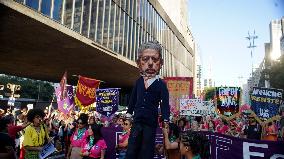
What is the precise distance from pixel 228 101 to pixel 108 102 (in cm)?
557

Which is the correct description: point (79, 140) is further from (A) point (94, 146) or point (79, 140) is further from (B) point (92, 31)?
(B) point (92, 31)

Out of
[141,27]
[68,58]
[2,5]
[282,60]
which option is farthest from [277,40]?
[2,5]

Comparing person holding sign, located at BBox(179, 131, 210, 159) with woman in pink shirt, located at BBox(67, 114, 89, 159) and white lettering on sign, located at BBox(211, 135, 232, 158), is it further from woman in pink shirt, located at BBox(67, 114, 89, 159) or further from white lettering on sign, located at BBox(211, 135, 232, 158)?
woman in pink shirt, located at BBox(67, 114, 89, 159)

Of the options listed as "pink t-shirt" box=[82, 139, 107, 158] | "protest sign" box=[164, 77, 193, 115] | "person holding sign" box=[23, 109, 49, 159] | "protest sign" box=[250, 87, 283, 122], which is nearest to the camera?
"person holding sign" box=[23, 109, 49, 159]

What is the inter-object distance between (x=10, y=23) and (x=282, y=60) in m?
41.3

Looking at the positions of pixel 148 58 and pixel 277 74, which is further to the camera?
pixel 277 74

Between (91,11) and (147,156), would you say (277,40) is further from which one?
(147,156)

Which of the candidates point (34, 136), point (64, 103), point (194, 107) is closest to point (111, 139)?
point (34, 136)

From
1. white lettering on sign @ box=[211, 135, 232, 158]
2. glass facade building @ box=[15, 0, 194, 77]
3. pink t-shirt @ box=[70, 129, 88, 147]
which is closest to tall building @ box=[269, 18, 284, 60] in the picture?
glass facade building @ box=[15, 0, 194, 77]

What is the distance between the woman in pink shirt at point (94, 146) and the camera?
7934mm

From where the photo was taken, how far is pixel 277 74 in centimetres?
4816

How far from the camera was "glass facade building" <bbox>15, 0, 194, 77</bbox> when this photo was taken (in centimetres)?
2078

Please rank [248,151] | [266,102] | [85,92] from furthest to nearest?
[85,92]
[266,102]
[248,151]

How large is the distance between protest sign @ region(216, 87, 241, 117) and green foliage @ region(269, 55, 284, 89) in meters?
38.0
